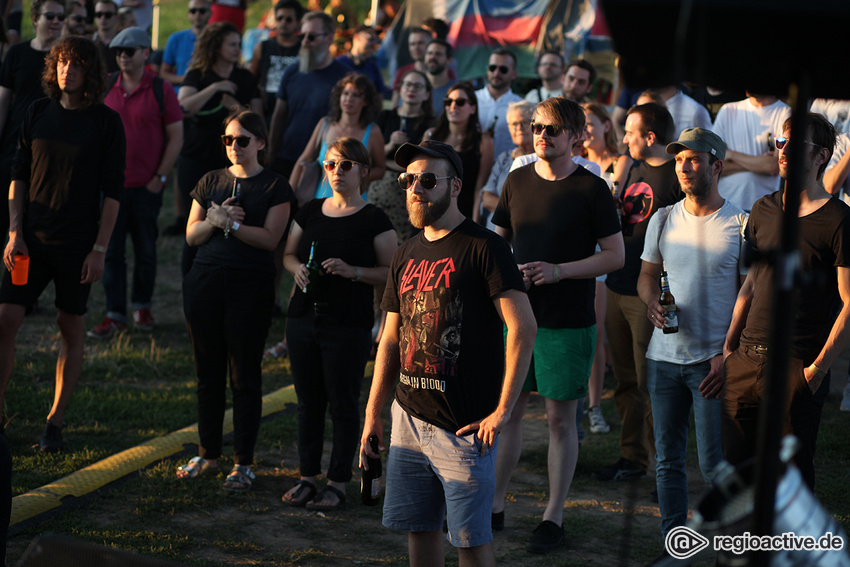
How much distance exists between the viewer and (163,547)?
4.64 metres

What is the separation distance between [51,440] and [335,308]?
220 cm

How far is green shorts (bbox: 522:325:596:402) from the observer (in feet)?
16.0

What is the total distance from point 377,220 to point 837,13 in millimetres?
3623

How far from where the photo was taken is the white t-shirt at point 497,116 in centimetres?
800

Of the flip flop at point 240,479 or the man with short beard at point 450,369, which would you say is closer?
the man with short beard at point 450,369

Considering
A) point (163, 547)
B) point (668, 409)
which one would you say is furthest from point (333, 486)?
point (668, 409)

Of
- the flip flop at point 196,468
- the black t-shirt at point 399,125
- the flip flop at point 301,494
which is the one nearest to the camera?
the flip flop at point 301,494

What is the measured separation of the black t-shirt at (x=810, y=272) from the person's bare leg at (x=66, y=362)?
4.25m

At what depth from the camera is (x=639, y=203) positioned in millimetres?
5918

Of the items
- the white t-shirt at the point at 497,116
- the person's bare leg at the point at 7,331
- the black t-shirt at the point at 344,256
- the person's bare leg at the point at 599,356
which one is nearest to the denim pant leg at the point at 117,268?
the person's bare leg at the point at 7,331

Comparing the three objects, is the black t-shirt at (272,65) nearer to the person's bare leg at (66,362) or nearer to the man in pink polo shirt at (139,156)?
the man in pink polo shirt at (139,156)

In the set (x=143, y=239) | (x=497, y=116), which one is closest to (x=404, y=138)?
(x=497, y=116)

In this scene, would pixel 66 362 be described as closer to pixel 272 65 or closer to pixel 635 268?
pixel 635 268

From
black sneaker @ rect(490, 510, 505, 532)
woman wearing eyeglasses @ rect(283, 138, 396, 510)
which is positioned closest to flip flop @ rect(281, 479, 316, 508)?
woman wearing eyeglasses @ rect(283, 138, 396, 510)
